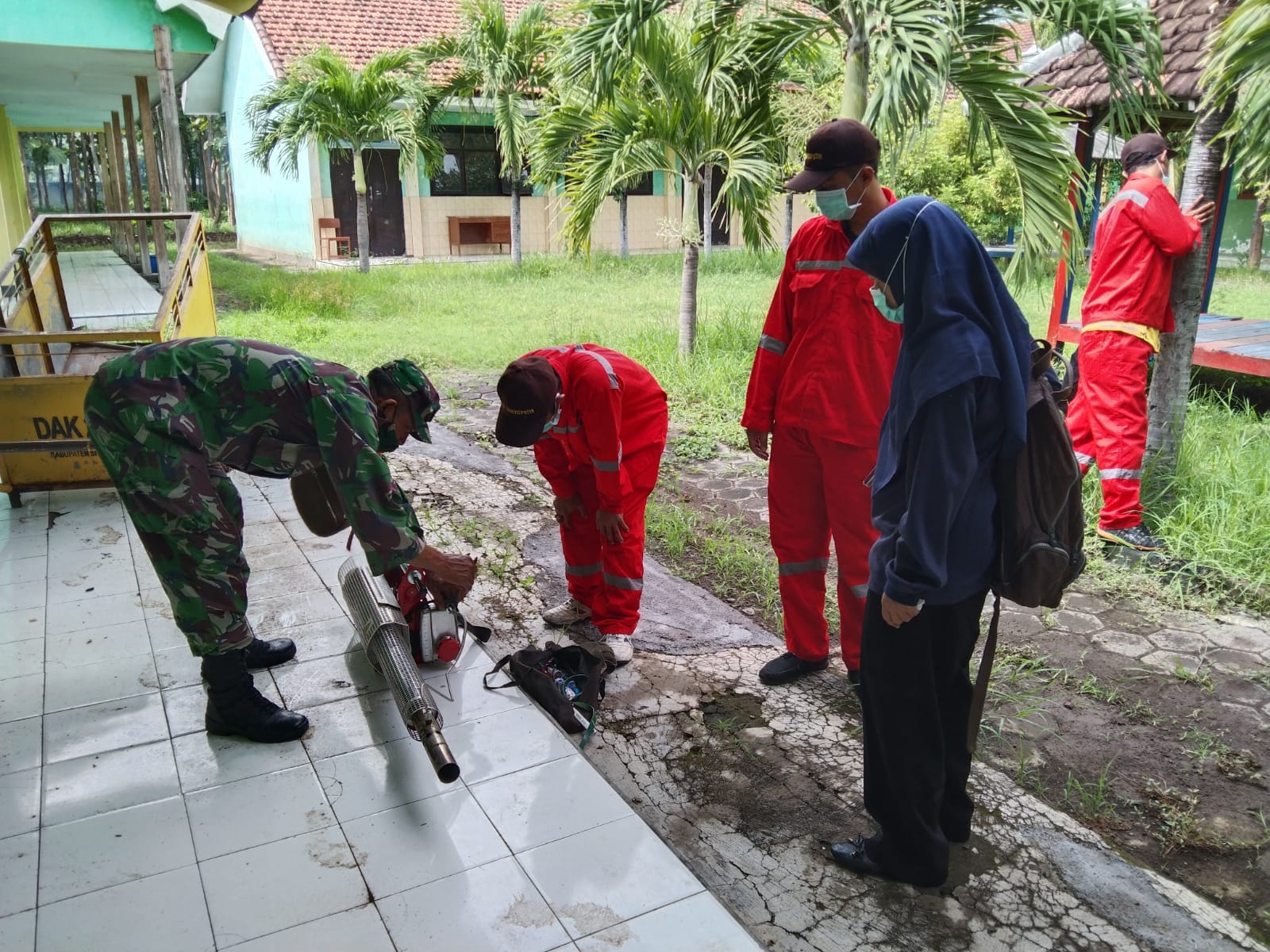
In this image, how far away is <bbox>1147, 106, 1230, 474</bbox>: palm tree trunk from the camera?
477 cm

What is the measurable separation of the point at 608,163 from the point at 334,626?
5.44 meters

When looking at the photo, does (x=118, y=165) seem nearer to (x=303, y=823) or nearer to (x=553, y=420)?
(x=553, y=420)

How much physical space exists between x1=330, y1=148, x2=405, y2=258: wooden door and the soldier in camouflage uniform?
1772 cm

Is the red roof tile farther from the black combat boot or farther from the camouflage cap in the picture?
the black combat boot

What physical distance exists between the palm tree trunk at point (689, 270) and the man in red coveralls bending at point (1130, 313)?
3993 mm

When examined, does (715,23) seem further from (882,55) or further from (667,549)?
(667,549)

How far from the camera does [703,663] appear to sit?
3.75 metres

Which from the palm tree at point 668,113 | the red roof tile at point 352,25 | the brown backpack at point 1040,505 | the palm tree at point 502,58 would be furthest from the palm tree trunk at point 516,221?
the brown backpack at point 1040,505

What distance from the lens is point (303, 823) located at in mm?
2691

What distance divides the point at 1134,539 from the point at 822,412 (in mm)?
2426

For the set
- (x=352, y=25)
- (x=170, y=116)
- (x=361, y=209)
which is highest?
(x=352, y=25)

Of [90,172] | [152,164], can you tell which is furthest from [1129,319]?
[90,172]

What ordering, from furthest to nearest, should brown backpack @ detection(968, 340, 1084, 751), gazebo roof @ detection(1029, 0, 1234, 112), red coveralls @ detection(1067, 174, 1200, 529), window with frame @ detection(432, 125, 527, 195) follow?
1. window with frame @ detection(432, 125, 527, 195)
2. gazebo roof @ detection(1029, 0, 1234, 112)
3. red coveralls @ detection(1067, 174, 1200, 529)
4. brown backpack @ detection(968, 340, 1084, 751)

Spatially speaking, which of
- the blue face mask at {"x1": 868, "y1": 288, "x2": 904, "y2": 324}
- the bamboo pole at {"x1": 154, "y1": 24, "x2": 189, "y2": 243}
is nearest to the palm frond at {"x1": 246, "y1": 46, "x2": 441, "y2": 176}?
the bamboo pole at {"x1": 154, "y1": 24, "x2": 189, "y2": 243}
